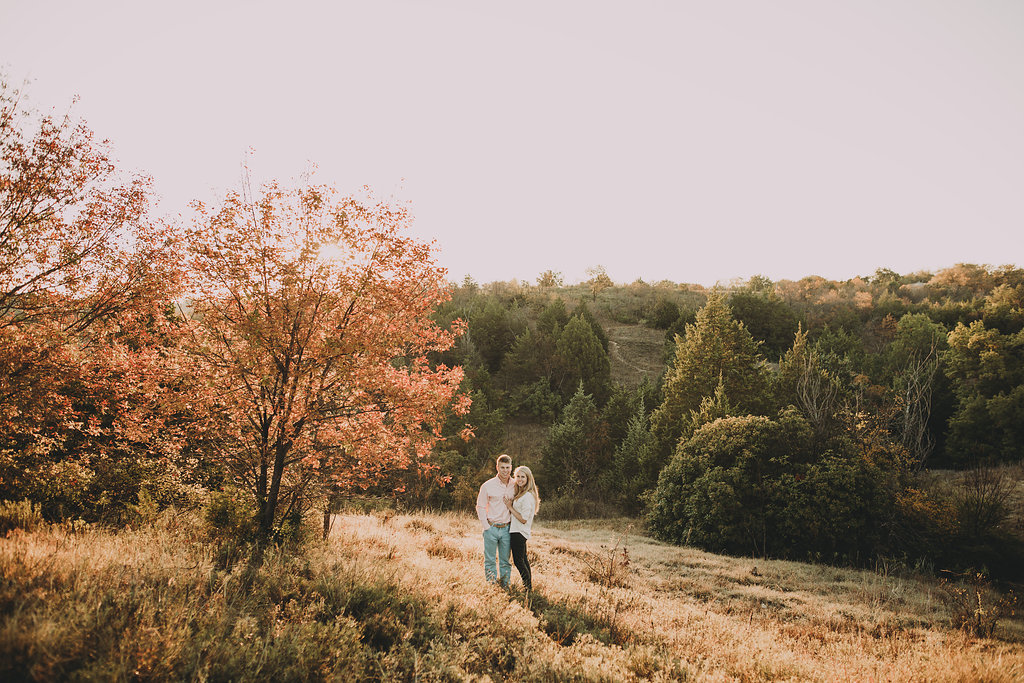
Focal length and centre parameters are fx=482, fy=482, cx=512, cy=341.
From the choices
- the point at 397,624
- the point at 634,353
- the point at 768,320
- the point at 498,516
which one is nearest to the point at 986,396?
the point at 768,320

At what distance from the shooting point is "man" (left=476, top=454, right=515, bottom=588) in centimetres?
657

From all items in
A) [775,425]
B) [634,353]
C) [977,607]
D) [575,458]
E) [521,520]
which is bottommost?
[575,458]

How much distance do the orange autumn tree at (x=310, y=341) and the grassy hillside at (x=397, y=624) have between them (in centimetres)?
125

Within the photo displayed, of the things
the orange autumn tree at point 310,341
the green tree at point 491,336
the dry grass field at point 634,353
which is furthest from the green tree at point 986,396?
the orange autumn tree at point 310,341

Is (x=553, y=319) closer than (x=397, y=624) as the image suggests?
No

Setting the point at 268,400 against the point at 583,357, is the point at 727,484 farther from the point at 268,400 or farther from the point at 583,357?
the point at 583,357

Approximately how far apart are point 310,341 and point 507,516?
3.48 m

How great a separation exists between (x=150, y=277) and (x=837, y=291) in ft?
233

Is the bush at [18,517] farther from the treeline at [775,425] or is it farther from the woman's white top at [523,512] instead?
the treeline at [775,425]

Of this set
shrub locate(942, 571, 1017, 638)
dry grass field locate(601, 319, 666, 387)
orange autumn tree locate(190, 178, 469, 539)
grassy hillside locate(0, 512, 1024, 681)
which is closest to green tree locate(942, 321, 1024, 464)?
dry grass field locate(601, 319, 666, 387)

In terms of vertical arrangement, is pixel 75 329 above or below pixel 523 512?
above

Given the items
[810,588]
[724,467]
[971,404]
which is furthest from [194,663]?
[971,404]

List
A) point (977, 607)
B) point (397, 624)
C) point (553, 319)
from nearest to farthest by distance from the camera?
point (397, 624), point (977, 607), point (553, 319)

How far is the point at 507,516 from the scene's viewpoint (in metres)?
6.56
